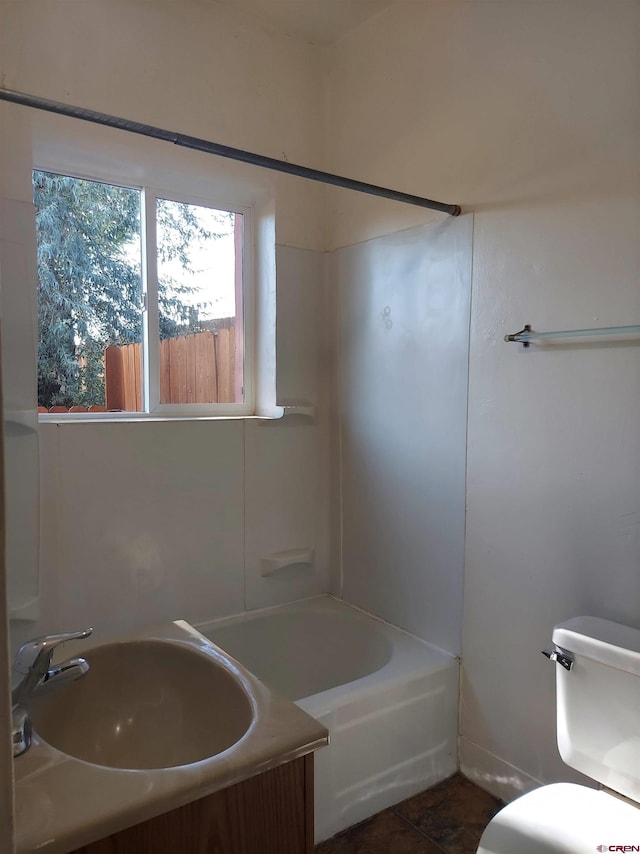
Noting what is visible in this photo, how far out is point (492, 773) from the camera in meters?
1.89

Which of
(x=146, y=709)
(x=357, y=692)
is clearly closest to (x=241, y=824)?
(x=146, y=709)

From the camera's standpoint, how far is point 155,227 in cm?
221

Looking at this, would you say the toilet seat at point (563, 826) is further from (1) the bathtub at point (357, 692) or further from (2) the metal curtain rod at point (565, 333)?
(2) the metal curtain rod at point (565, 333)

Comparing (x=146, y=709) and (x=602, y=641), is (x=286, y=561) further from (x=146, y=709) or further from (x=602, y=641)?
(x=602, y=641)

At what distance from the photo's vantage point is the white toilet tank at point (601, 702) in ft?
4.39

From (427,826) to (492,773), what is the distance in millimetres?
274

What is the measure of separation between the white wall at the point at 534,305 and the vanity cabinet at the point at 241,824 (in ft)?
3.11

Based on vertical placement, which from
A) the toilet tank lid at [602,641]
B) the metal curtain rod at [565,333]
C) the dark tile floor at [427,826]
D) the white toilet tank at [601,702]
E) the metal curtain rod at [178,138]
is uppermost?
the metal curtain rod at [178,138]

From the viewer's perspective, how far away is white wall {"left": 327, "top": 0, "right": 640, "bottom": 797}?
5.05 ft

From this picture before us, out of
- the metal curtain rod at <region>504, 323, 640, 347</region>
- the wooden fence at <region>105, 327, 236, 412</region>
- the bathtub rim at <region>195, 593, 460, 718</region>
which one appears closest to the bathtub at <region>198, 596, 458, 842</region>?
the bathtub rim at <region>195, 593, 460, 718</region>

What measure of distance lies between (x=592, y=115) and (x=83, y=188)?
1.60 meters

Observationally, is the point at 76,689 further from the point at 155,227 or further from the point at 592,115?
the point at 592,115

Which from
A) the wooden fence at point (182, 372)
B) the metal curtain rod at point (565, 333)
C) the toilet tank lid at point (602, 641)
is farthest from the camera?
the wooden fence at point (182, 372)

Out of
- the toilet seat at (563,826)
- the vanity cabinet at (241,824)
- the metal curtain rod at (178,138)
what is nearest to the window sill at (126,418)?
the metal curtain rod at (178,138)
